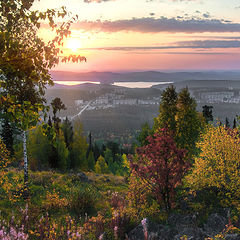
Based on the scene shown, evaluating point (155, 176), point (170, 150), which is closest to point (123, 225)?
point (155, 176)

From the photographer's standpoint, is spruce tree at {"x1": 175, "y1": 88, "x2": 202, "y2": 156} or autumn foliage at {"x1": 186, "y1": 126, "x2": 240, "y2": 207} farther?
spruce tree at {"x1": 175, "y1": 88, "x2": 202, "y2": 156}

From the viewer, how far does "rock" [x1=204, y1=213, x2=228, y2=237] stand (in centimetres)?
1030

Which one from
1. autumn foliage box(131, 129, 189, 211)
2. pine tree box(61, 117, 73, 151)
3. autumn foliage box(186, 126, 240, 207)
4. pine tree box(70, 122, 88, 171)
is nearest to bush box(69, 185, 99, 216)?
autumn foliage box(131, 129, 189, 211)

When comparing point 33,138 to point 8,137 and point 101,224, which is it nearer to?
point 8,137

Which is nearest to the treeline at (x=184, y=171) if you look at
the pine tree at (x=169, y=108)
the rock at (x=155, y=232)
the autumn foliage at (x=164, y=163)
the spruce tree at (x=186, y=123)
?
the autumn foliage at (x=164, y=163)

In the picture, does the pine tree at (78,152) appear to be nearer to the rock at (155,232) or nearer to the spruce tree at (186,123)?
the spruce tree at (186,123)

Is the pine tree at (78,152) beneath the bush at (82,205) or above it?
beneath

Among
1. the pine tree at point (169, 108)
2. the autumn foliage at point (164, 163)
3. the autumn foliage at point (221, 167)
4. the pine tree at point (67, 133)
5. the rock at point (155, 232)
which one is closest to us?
the rock at point (155, 232)

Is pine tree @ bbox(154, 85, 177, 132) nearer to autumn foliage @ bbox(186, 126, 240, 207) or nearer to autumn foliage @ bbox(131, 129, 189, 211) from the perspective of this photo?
autumn foliage @ bbox(186, 126, 240, 207)

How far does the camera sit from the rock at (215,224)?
10.3 m

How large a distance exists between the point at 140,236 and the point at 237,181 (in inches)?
247

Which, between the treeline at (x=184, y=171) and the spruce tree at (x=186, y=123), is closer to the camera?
the treeline at (x=184, y=171)

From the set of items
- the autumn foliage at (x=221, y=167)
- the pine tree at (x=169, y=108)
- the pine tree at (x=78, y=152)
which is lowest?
the pine tree at (x=78, y=152)

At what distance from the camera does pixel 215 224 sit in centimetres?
1080
